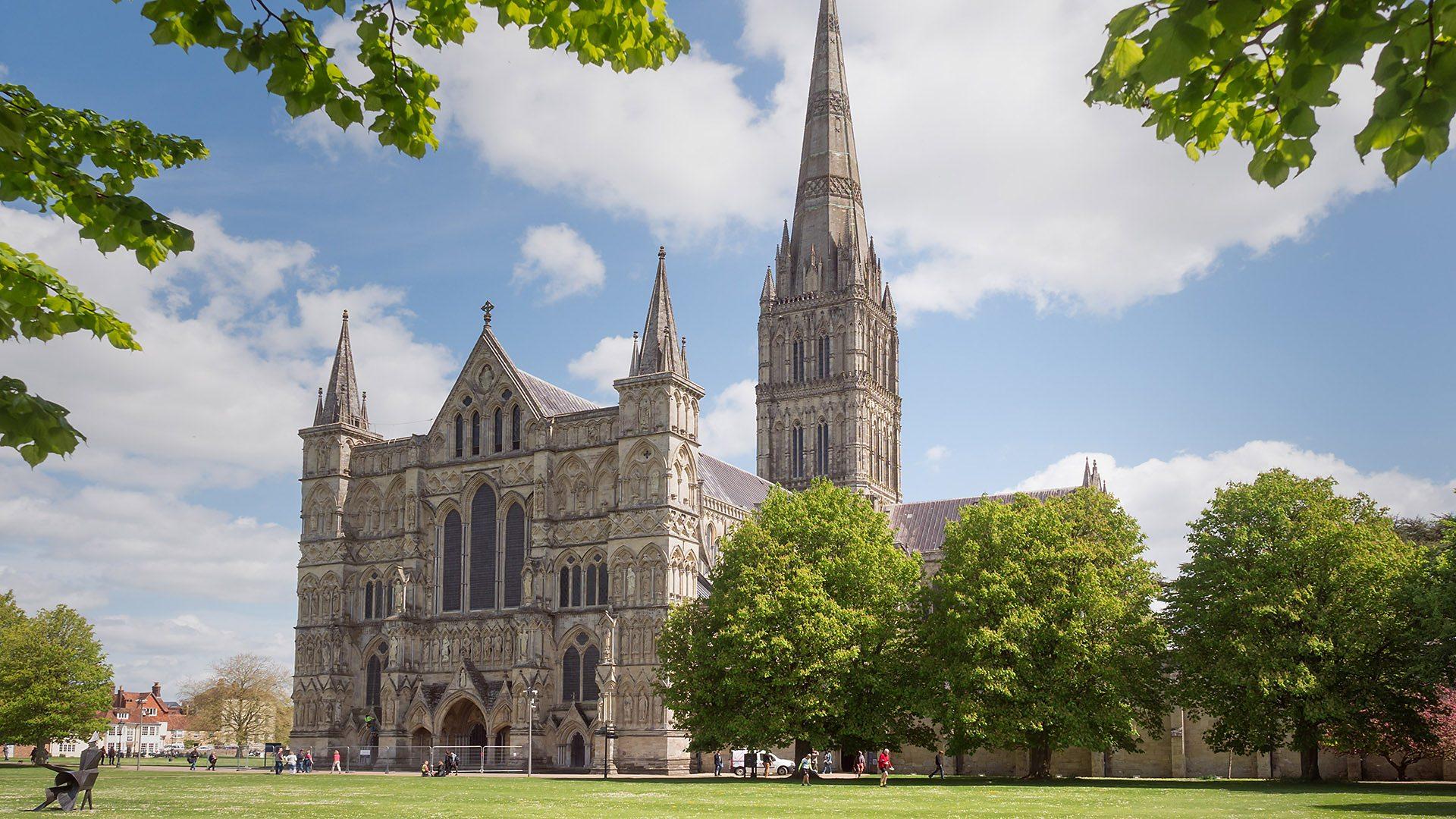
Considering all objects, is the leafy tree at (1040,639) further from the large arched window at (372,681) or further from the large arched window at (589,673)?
the large arched window at (372,681)

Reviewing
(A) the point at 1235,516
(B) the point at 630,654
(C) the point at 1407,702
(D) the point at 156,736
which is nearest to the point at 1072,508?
(A) the point at 1235,516

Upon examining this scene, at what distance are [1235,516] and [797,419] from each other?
51026 mm

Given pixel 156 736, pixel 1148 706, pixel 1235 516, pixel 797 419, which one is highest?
pixel 797 419

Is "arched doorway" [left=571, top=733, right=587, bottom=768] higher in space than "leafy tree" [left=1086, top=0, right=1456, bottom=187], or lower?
lower

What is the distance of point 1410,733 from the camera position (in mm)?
43531

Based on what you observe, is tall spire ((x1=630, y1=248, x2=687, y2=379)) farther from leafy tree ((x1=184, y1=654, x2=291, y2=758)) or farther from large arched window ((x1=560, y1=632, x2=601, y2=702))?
leafy tree ((x1=184, y1=654, x2=291, y2=758))

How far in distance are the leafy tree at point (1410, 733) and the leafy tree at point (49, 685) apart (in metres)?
58.7

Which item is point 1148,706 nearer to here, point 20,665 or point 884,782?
point 884,782

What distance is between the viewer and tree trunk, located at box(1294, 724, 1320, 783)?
4381 centimetres

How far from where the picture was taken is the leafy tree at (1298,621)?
42.9 meters

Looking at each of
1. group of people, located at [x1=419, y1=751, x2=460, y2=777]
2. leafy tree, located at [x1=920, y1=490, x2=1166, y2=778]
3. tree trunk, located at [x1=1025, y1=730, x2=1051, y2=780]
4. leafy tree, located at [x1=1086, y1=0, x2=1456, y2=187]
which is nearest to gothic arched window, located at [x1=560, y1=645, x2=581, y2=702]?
group of people, located at [x1=419, y1=751, x2=460, y2=777]

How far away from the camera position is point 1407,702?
43.1m

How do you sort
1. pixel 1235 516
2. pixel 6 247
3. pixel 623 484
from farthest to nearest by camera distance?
pixel 623 484
pixel 1235 516
pixel 6 247

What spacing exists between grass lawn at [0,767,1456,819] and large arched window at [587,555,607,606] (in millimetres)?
14093
